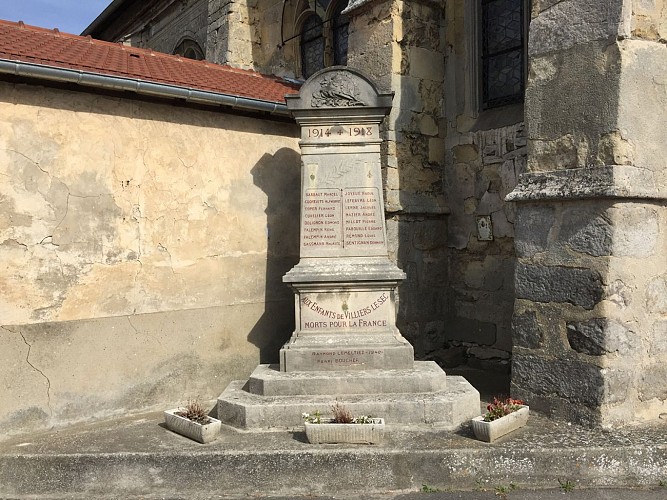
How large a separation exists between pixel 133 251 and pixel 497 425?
126 inches

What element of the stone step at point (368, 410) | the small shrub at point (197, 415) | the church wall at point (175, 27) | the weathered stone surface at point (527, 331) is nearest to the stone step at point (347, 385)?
the stone step at point (368, 410)

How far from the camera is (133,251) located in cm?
461

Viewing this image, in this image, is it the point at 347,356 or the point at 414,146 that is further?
the point at 414,146

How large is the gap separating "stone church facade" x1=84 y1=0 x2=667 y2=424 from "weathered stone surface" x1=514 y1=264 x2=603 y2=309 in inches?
0.4

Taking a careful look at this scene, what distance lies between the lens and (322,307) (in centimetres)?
453

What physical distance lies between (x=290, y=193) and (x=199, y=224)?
1.04 m

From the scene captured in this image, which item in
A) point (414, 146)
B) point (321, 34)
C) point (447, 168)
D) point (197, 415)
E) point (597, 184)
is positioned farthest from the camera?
point (321, 34)

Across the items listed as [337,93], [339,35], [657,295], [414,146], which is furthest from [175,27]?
[657,295]

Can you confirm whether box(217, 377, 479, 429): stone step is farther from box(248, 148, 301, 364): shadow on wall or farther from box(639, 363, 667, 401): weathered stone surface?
box(248, 148, 301, 364): shadow on wall

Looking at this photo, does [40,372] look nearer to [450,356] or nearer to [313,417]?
[313,417]

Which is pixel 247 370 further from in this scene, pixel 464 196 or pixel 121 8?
pixel 121 8

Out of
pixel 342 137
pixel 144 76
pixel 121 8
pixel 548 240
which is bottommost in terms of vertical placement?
pixel 548 240

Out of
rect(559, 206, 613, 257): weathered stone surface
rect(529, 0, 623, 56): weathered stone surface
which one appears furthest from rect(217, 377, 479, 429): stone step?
rect(529, 0, 623, 56): weathered stone surface

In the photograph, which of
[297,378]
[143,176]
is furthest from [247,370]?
[143,176]
